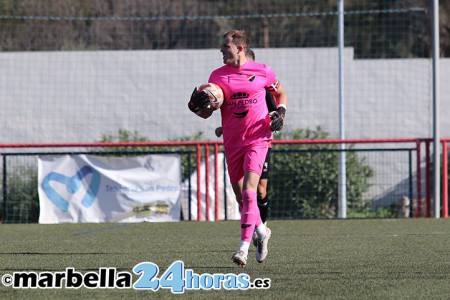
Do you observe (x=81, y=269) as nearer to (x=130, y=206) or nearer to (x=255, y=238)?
(x=255, y=238)

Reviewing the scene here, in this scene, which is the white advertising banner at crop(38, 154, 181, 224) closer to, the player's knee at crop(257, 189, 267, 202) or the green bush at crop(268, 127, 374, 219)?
the green bush at crop(268, 127, 374, 219)

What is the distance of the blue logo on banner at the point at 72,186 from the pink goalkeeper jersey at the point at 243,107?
7.96 metres

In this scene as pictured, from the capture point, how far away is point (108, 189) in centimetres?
1623

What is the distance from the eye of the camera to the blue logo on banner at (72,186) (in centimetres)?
1612

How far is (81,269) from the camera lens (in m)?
7.77

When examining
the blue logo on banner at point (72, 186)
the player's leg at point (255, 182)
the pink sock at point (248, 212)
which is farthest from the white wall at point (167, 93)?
the pink sock at point (248, 212)

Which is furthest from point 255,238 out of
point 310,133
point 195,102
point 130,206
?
point 310,133

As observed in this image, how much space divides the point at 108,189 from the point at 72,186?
1.94 ft

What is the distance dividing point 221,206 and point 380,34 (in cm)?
1465

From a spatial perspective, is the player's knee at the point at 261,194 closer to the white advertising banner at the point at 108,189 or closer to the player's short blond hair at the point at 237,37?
the player's short blond hair at the point at 237,37

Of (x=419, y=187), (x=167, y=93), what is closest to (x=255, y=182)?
(x=419, y=187)

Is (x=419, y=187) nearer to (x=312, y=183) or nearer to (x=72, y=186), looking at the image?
(x=312, y=183)

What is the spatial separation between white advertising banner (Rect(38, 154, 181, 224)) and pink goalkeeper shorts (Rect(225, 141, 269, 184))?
7.66 metres

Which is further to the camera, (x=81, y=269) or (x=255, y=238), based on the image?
(x=255, y=238)
